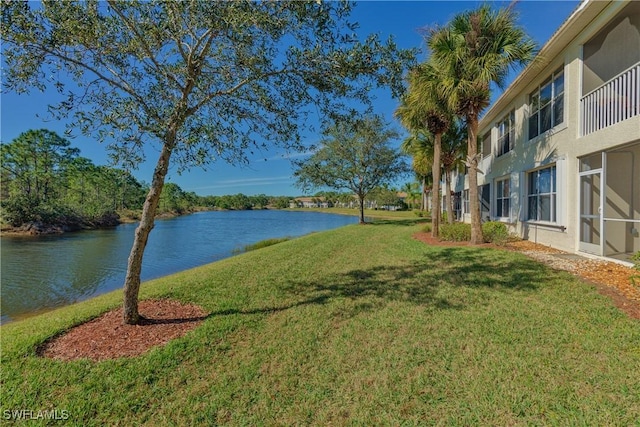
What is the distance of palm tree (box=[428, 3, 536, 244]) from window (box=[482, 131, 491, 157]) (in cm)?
725

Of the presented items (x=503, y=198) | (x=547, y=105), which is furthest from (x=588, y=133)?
(x=503, y=198)

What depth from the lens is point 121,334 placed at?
4047 millimetres

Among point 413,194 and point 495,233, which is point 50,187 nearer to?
point 495,233

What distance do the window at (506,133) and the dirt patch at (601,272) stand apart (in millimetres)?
5375

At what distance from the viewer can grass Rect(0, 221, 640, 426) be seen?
2.59 m

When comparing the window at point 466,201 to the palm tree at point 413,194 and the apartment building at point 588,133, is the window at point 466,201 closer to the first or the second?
the apartment building at point 588,133

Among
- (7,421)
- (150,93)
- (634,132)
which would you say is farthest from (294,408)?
(634,132)

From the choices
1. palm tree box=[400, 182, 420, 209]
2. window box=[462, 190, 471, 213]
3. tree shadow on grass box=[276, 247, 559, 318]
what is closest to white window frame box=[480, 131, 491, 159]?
window box=[462, 190, 471, 213]

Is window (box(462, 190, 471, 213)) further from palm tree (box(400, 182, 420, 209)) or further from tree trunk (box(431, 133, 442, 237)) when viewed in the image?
palm tree (box(400, 182, 420, 209))

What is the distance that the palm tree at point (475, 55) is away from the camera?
347 inches

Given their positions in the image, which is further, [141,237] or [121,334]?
[141,237]

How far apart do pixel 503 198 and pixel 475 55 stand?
271 inches

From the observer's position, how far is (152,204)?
4.28 metres

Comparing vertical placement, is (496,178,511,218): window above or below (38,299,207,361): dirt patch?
above
